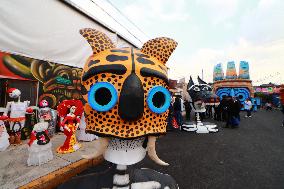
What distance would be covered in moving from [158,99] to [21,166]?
112 inches

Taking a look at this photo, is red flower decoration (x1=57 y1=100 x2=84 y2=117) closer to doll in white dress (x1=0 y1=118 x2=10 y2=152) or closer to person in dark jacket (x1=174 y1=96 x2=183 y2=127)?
doll in white dress (x1=0 y1=118 x2=10 y2=152)

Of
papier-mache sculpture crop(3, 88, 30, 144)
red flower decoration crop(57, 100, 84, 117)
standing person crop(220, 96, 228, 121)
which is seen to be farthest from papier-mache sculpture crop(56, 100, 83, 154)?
standing person crop(220, 96, 228, 121)

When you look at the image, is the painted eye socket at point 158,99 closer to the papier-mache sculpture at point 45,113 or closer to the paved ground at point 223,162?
the paved ground at point 223,162

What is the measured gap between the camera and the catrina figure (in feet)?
5.77

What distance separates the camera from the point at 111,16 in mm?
8555

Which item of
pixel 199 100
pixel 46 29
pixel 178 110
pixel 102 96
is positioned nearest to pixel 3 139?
pixel 46 29

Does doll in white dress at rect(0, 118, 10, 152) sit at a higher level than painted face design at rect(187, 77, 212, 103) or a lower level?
lower

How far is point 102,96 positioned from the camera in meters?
1.88

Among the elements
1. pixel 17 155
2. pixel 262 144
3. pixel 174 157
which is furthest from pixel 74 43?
pixel 262 144

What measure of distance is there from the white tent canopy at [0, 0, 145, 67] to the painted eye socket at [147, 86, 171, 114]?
4.59m

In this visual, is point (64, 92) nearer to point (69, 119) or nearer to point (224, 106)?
point (69, 119)

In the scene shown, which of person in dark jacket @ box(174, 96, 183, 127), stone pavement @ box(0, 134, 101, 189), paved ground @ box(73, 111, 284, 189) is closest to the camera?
stone pavement @ box(0, 134, 101, 189)

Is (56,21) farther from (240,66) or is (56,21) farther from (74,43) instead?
(240,66)

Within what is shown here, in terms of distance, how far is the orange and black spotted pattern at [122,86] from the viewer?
1.77m
